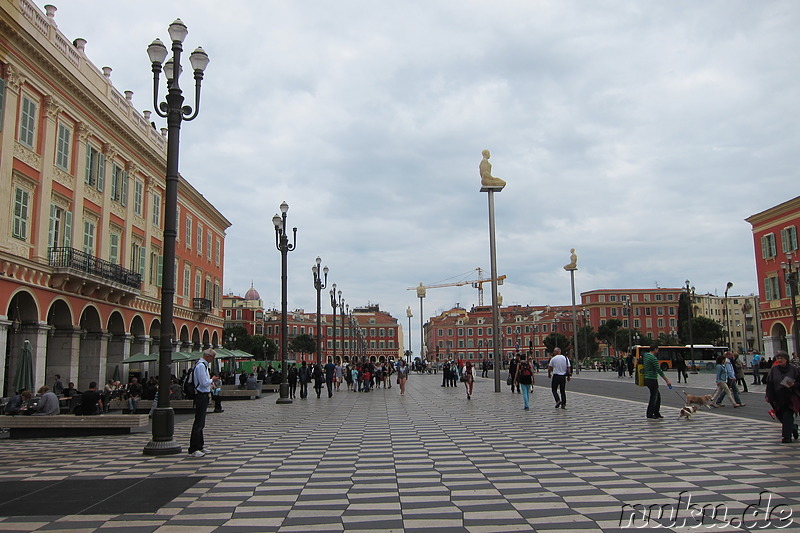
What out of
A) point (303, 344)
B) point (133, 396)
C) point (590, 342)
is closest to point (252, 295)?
point (303, 344)

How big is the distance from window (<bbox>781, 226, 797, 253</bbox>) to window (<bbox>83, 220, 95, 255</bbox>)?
1960 inches

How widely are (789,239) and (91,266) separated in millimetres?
50297

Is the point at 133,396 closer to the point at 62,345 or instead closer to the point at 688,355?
the point at 62,345

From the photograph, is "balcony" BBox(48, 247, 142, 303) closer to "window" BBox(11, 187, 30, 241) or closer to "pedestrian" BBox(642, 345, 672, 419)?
"window" BBox(11, 187, 30, 241)

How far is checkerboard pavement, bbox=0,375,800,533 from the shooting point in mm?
5973

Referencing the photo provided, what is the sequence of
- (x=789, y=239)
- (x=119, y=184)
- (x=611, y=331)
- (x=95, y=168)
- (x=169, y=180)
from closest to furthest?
(x=169, y=180) < (x=95, y=168) < (x=119, y=184) < (x=789, y=239) < (x=611, y=331)

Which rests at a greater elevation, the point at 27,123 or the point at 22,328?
the point at 27,123

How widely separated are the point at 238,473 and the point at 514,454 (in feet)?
13.7

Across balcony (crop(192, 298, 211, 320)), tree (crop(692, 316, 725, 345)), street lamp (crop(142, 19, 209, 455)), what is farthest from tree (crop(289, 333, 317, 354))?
street lamp (crop(142, 19, 209, 455))

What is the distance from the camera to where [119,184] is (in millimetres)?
33125

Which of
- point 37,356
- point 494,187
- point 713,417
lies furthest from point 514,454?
point 494,187

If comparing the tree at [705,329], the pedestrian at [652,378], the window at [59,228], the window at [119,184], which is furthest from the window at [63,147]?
the tree at [705,329]

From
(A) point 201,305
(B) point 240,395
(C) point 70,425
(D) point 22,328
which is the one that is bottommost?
(B) point 240,395

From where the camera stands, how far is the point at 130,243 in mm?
34156
